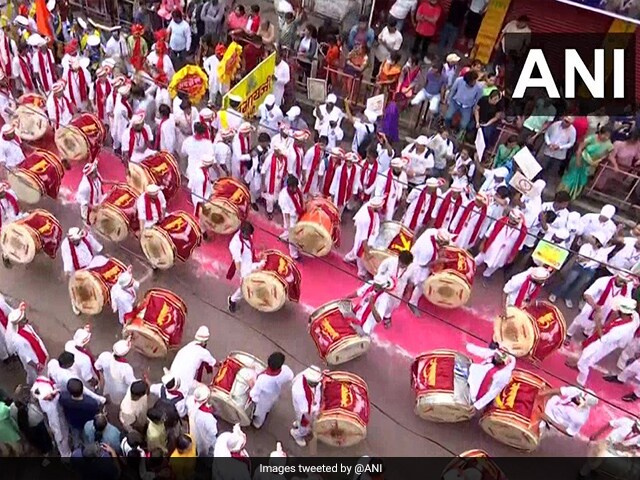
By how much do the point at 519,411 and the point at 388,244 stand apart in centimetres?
264

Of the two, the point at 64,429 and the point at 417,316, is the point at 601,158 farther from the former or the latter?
the point at 64,429

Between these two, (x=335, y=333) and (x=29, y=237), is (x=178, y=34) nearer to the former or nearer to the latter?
(x=29, y=237)

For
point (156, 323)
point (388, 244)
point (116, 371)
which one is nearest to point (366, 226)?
point (388, 244)

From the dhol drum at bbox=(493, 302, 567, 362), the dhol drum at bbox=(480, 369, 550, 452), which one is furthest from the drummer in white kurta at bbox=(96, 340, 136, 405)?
the dhol drum at bbox=(493, 302, 567, 362)

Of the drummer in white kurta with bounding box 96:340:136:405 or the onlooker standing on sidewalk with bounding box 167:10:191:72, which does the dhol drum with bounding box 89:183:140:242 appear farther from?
the onlooker standing on sidewalk with bounding box 167:10:191:72

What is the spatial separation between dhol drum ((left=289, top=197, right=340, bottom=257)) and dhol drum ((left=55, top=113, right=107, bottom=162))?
330 cm

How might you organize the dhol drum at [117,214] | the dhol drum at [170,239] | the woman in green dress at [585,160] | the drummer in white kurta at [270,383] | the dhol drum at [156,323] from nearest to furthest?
the drummer in white kurta at [270,383], the dhol drum at [156,323], the dhol drum at [170,239], the dhol drum at [117,214], the woman in green dress at [585,160]

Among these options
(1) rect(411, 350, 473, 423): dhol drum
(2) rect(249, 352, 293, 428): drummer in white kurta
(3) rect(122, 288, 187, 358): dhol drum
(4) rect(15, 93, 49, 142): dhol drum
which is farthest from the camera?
(4) rect(15, 93, 49, 142): dhol drum

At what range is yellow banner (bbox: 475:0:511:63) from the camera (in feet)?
40.3

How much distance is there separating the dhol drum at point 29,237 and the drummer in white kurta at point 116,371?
79.1 inches

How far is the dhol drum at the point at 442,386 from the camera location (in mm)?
7449

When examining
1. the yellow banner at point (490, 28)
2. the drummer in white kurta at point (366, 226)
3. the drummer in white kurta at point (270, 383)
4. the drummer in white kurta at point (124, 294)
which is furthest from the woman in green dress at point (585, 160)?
the drummer in white kurta at point (124, 294)

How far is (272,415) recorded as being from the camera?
8.08 m

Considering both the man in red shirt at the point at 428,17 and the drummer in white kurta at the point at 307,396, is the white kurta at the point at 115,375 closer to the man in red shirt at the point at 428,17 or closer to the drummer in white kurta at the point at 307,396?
the drummer in white kurta at the point at 307,396
